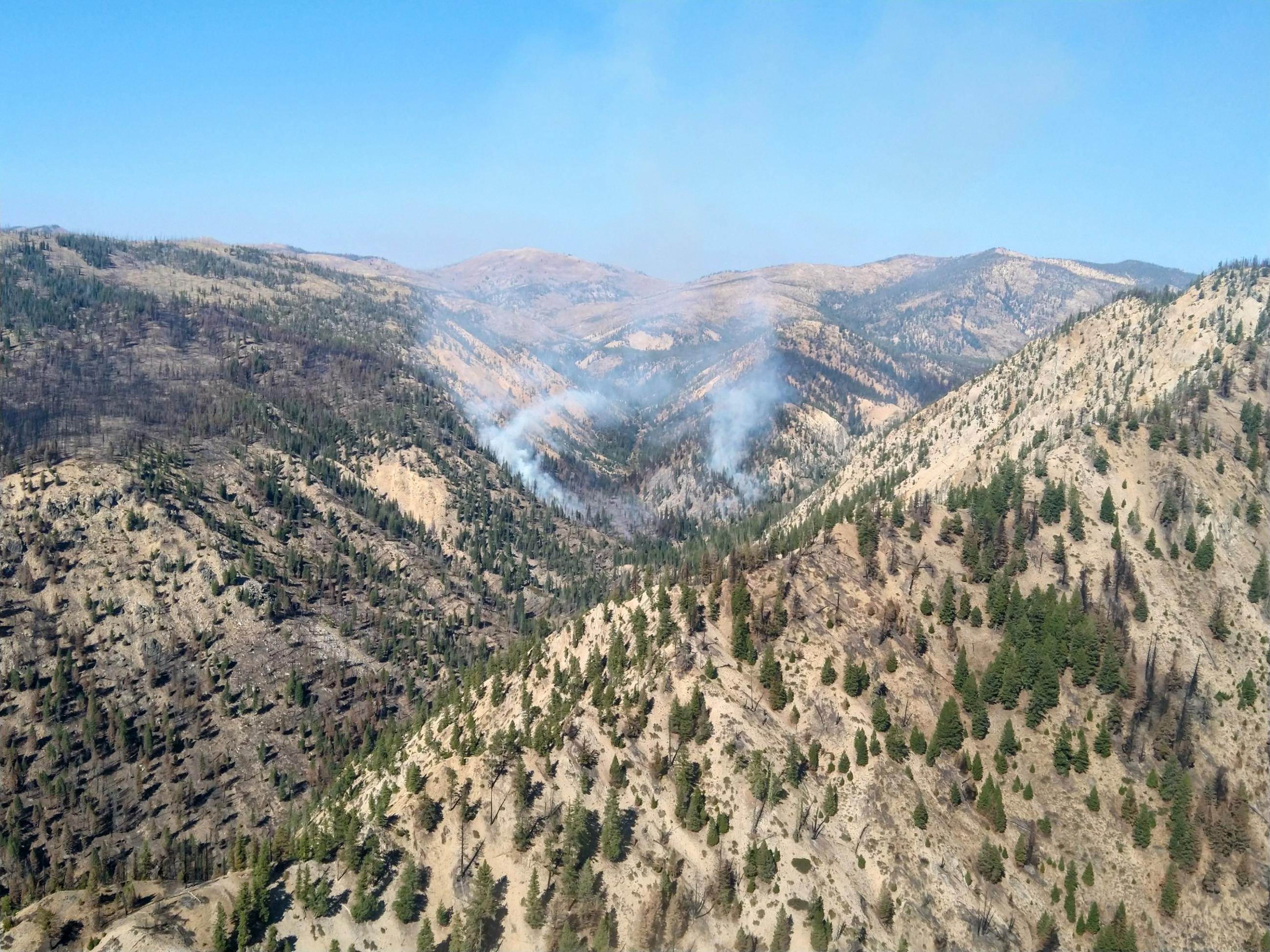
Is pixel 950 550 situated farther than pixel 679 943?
Yes

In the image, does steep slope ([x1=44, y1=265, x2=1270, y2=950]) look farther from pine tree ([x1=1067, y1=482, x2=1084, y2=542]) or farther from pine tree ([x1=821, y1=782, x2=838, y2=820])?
pine tree ([x1=1067, y1=482, x2=1084, y2=542])

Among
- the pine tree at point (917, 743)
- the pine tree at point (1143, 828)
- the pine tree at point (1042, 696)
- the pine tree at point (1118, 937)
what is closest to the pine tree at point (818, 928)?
the pine tree at point (917, 743)

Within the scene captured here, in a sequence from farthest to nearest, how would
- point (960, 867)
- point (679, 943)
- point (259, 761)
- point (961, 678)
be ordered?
point (259, 761), point (961, 678), point (960, 867), point (679, 943)

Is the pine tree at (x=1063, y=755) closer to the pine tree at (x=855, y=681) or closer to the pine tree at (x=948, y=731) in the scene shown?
the pine tree at (x=948, y=731)

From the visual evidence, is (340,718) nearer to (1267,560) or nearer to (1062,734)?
(1062,734)

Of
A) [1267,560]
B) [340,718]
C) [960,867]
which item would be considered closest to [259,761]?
[340,718]

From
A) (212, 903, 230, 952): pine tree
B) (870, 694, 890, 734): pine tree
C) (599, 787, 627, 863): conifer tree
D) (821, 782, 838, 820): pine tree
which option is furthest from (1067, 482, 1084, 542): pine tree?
(212, 903, 230, 952): pine tree

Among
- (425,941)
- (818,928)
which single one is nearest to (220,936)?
(425,941)

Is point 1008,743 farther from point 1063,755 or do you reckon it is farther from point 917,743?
point 917,743
